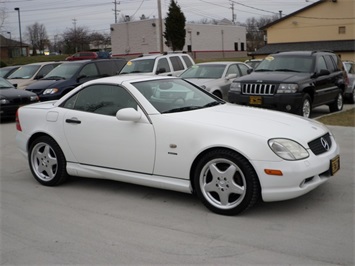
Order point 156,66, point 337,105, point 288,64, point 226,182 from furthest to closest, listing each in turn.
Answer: point 156,66
point 337,105
point 288,64
point 226,182

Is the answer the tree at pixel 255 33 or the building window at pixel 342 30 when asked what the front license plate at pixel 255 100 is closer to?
the building window at pixel 342 30

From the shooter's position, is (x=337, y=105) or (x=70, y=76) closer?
(x=337, y=105)

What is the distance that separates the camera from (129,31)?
206 ft

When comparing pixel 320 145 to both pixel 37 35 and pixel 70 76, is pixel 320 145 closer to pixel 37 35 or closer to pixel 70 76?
pixel 70 76

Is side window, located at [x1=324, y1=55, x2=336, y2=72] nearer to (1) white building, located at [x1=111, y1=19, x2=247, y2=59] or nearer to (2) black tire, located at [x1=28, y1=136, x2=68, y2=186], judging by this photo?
(2) black tire, located at [x1=28, y1=136, x2=68, y2=186]

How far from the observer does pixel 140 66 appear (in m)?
14.7

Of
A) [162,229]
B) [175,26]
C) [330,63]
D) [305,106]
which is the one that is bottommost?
[162,229]

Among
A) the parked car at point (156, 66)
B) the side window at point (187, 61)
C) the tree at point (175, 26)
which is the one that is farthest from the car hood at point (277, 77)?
the tree at point (175, 26)

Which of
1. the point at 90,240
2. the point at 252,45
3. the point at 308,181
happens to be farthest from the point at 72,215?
the point at 252,45

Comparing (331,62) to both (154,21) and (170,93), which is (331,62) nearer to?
(170,93)

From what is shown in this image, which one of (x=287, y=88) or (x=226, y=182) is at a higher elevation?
(x=287, y=88)

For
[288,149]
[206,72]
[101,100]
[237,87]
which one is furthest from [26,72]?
[288,149]

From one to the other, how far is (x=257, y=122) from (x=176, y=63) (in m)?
11.0

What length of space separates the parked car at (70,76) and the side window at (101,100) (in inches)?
341
